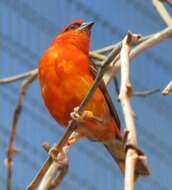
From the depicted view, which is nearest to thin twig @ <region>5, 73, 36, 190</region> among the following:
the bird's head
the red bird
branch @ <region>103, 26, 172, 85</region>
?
the red bird

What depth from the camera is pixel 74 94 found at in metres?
1.71

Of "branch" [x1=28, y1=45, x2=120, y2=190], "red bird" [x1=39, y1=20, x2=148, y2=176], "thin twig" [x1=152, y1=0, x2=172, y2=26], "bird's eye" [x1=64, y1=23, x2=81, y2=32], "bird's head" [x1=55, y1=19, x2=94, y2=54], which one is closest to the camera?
"branch" [x1=28, y1=45, x2=120, y2=190]

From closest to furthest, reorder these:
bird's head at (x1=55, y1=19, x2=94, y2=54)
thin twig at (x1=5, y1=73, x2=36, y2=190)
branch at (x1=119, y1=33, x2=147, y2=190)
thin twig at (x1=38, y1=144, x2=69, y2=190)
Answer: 1. branch at (x1=119, y1=33, x2=147, y2=190)
2. thin twig at (x1=38, y1=144, x2=69, y2=190)
3. thin twig at (x1=5, y1=73, x2=36, y2=190)
4. bird's head at (x1=55, y1=19, x2=94, y2=54)

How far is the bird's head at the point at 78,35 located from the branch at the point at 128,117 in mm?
1181

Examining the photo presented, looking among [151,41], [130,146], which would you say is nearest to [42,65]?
[151,41]

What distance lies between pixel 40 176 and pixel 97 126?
2.96ft

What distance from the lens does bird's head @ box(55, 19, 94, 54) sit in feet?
6.55

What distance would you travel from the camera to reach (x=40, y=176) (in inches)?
33.4

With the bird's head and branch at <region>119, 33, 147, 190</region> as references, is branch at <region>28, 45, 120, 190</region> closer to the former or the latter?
branch at <region>119, 33, 147, 190</region>

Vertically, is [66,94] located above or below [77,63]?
below

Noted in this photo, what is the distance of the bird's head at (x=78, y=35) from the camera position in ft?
6.55

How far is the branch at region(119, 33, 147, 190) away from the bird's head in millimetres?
1181

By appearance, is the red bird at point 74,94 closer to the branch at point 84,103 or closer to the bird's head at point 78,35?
the bird's head at point 78,35

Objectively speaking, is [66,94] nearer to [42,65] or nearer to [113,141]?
[42,65]
